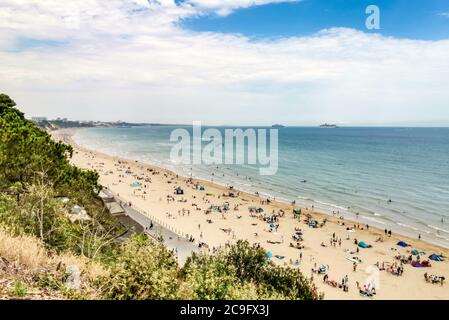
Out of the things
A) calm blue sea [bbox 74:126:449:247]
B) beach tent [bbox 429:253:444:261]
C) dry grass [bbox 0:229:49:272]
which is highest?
dry grass [bbox 0:229:49:272]

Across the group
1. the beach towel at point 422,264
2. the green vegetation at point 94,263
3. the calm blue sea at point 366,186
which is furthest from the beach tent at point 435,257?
the green vegetation at point 94,263

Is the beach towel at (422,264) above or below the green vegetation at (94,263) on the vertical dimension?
below

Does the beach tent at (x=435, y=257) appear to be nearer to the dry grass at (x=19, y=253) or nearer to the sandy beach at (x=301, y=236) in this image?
the sandy beach at (x=301, y=236)

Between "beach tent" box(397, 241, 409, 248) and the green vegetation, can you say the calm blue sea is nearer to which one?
"beach tent" box(397, 241, 409, 248)

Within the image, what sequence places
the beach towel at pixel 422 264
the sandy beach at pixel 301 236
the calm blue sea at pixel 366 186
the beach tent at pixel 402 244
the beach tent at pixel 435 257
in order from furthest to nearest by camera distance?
the calm blue sea at pixel 366 186
the beach tent at pixel 402 244
the beach tent at pixel 435 257
the beach towel at pixel 422 264
the sandy beach at pixel 301 236

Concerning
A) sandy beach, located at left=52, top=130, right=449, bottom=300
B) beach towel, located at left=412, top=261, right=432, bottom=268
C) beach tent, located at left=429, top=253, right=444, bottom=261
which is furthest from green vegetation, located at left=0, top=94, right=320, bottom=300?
beach tent, located at left=429, top=253, right=444, bottom=261

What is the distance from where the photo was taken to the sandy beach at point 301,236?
97.7ft

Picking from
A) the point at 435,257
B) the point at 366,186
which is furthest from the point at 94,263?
the point at 366,186

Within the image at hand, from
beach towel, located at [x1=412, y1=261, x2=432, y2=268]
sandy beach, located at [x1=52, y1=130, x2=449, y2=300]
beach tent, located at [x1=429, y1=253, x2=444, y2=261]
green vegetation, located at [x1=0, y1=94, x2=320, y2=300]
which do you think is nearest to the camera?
green vegetation, located at [x1=0, y1=94, x2=320, y2=300]

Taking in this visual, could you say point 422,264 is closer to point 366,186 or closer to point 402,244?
point 402,244

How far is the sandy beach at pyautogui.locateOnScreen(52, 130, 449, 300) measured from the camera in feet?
97.7

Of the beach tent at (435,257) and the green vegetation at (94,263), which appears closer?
the green vegetation at (94,263)

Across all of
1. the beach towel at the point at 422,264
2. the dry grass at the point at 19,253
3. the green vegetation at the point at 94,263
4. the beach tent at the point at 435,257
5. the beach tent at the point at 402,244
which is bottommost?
the beach towel at the point at 422,264
